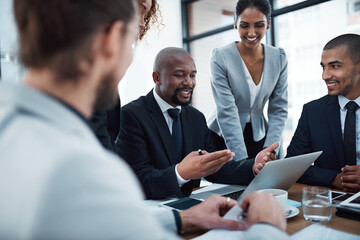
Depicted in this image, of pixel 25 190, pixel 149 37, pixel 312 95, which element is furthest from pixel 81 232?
pixel 149 37

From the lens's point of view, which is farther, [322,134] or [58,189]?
[322,134]

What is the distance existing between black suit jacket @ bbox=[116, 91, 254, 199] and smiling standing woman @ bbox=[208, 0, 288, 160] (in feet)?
1.31

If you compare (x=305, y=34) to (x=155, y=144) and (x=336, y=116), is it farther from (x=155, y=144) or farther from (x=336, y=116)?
(x=155, y=144)

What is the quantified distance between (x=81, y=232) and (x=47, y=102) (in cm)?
21

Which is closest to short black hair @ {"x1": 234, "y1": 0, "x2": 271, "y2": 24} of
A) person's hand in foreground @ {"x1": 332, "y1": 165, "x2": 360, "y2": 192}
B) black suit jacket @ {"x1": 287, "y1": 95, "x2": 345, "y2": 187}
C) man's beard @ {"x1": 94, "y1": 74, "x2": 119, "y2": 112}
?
black suit jacket @ {"x1": 287, "y1": 95, "x2": 345, "y2": 187}

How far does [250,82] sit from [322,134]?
0.68m

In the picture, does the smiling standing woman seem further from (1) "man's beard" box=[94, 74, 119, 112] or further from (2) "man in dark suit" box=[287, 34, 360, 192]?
(1) "man's beard" box=[94, 74, 119, 112]

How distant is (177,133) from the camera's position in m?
1.91

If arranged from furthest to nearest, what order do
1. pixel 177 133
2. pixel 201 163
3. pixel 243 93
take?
pixel 243 93, pixel 177 133, pixel 201 163

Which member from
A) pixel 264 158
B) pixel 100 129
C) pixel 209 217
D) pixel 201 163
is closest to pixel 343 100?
pixel 264 158

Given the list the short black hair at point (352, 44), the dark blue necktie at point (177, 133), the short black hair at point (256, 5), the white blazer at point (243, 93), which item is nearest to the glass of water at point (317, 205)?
the dark blue necktie at point (177, 133)

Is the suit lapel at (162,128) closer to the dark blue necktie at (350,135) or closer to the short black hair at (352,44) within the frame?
the dark blue necktie at (350,135)

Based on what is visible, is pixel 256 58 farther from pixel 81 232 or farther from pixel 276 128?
pixel 81 232

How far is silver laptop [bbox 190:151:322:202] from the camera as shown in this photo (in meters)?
1.19
